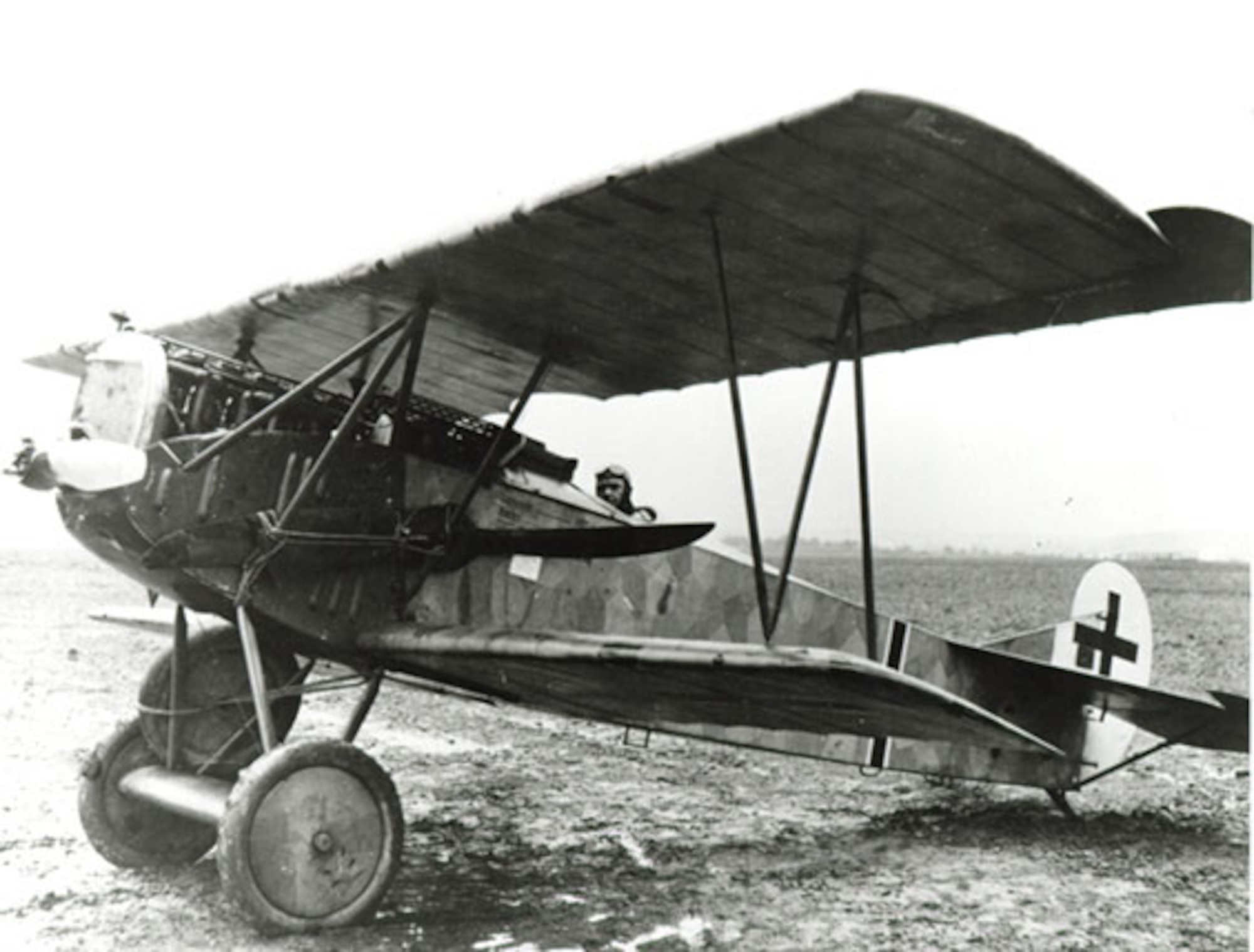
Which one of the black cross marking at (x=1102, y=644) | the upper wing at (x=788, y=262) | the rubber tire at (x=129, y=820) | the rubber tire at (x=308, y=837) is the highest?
the upper wing at (x=788, y=262)

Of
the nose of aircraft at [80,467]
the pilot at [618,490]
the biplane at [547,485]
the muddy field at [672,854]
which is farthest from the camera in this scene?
the pilot at [618,490]

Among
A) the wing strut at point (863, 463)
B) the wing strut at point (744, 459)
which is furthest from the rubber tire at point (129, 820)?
the wing strut at point (863, 463)

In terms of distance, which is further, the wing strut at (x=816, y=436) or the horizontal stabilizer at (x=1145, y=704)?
the horizontal stabilizer at (x=1145, y=704)

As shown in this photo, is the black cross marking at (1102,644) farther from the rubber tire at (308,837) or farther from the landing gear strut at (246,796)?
the rubber tire at (308,837)

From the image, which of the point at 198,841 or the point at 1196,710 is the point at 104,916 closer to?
the point at 198,841

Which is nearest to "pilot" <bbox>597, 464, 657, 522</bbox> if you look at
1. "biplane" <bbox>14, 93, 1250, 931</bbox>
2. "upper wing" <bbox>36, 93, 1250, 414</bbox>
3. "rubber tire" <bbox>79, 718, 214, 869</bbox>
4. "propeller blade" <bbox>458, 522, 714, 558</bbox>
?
"biplane" <bbox>14, 93, 1250, 931</bbox>

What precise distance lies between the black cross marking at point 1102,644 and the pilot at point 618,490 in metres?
3.31

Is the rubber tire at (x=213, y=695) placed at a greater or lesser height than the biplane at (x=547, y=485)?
lesser

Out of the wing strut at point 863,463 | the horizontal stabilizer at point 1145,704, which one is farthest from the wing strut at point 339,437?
the horizontal stabilizer at point 1145,704

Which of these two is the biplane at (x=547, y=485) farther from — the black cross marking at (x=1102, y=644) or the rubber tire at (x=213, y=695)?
the black cross marking at (x=1102, y=644)

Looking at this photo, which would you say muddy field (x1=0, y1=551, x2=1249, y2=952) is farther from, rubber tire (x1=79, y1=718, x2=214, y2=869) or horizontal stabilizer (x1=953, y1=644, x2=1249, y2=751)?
horizontal stabilizer (x1=953, y1=644, x2=1249, y2=751)

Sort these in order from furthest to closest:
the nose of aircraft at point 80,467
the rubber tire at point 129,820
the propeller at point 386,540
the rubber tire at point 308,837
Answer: the rubber tire at point 129,820 < the propeller at point 386,540 < the nose of aircraft at point 80,467 < the rubber tire at point 308,837

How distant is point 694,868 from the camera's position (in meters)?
5.91

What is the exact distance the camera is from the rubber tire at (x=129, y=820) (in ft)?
18.5
